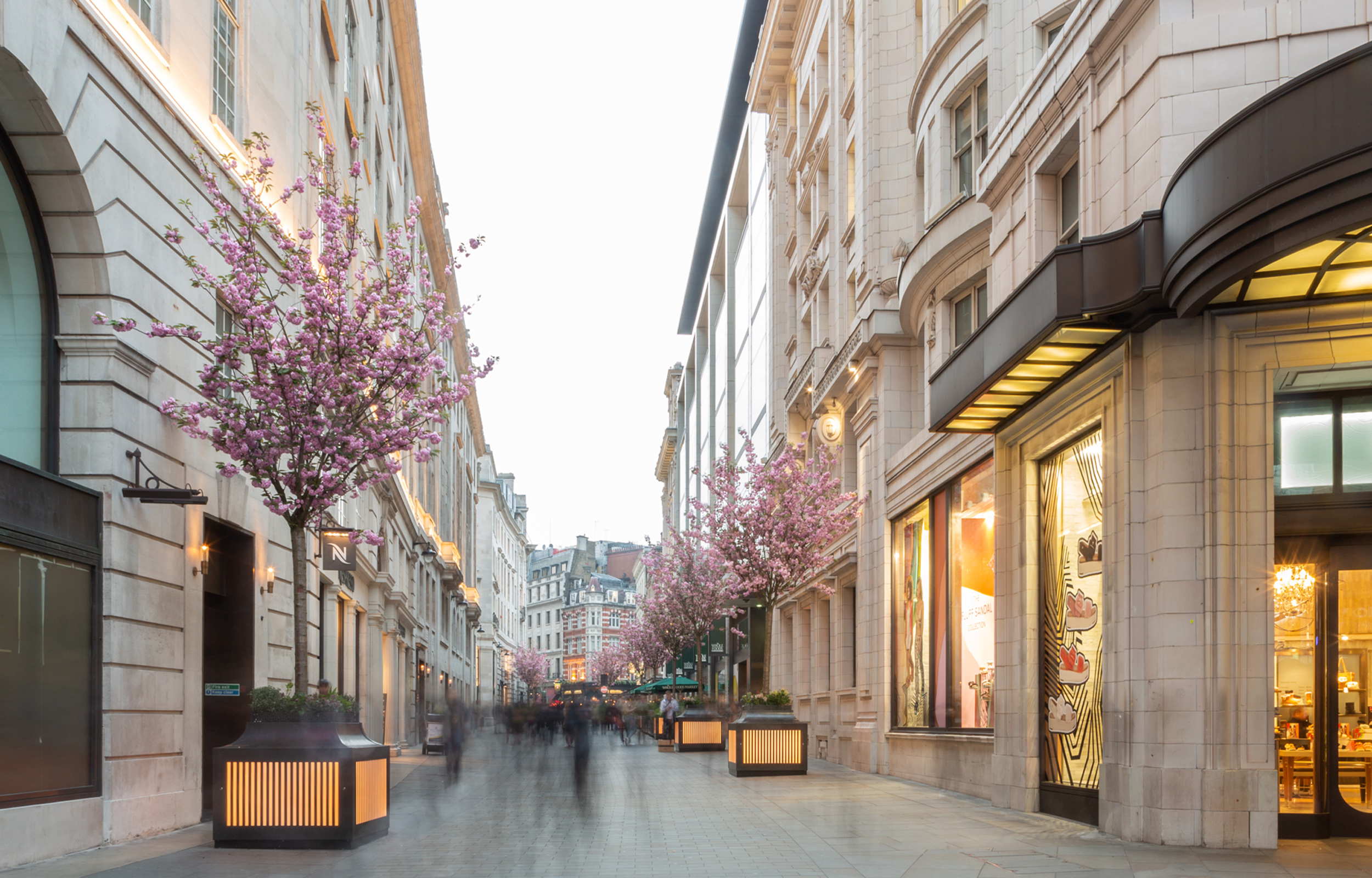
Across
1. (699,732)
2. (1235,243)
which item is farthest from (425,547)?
(1235,243)

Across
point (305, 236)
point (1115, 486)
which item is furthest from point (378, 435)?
point (1115, 486)

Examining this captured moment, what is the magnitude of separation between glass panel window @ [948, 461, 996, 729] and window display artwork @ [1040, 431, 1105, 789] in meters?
2.65

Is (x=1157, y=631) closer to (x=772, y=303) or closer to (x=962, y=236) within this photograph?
(x=962, y=236)

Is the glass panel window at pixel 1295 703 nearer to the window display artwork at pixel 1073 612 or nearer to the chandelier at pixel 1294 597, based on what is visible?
the chandelier at pixel 1294 597

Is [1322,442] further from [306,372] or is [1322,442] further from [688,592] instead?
[688,592]

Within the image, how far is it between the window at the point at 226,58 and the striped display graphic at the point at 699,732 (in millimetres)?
23270

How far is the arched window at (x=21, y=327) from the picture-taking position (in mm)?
11852

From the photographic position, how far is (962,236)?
20.7 metres

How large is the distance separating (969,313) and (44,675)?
1555 centimetres

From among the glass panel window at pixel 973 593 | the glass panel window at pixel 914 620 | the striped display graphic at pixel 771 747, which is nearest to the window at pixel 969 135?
the glass panel window at pixel 973 593

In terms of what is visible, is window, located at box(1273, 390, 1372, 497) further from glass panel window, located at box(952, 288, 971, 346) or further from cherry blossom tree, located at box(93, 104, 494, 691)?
glass panel window, located at box(952, 288, 971, 346)

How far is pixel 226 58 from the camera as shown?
56.2ft

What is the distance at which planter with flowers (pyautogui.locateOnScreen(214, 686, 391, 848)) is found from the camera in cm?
1221

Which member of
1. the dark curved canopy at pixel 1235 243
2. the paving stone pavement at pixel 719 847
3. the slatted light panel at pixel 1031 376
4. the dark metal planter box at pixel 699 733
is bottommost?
the dark metal planter box at pixel 699 733
